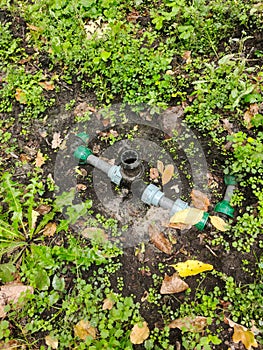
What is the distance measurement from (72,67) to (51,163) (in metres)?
1.19

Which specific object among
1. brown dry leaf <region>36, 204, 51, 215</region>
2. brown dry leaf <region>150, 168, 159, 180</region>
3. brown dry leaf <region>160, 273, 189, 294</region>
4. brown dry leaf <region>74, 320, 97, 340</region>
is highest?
brown dry leaf <region>150, 168, 159, 180</region>

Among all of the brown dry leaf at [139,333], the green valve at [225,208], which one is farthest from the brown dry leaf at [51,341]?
the green valve at [225,208]

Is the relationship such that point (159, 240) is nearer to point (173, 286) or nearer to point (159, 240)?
point (159, 240)

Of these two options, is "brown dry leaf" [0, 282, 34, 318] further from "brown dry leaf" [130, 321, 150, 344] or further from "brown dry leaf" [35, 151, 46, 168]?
"brown dry leaf" [35, 151, 46, 168]

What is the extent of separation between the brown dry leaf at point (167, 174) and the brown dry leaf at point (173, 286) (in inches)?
36.2

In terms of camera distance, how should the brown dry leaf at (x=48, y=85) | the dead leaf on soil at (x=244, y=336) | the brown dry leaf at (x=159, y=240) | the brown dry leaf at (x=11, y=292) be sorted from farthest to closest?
the brown dry leaf at (x=48, y=85), the brown dry leaf at (x=159, y=240), the brown dry leaf at (x=11, y=292), the dead leaf on soil at (x=244, y=336)

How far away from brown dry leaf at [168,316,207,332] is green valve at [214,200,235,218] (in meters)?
0.88

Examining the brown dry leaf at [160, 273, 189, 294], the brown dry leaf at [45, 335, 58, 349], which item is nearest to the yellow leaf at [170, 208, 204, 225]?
the brown dry leaf at [160, 273, 189, 294]

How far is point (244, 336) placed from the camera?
8.77ft

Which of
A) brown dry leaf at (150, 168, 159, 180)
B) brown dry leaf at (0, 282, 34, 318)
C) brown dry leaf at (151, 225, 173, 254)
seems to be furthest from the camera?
brown dry leaf at (150, 168, 159, 180)

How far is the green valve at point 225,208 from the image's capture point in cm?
313

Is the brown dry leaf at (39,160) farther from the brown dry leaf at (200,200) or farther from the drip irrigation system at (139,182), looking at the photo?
the brown dry leaf at (200,200)

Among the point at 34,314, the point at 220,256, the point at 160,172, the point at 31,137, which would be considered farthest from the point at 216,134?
the point at 34,314

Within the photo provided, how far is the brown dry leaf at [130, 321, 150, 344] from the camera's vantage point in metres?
2.74
